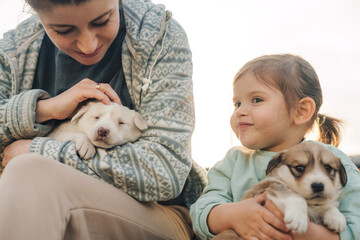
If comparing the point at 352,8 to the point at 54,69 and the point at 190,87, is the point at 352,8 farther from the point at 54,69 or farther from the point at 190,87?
the point at 54,69

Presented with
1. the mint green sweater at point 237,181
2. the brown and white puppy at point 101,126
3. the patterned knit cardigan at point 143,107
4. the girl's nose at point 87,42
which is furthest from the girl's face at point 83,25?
the mint green sweater at point 237,181

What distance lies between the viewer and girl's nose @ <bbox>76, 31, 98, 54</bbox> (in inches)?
54.6

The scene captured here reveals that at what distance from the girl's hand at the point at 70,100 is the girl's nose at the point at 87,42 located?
0.13 m

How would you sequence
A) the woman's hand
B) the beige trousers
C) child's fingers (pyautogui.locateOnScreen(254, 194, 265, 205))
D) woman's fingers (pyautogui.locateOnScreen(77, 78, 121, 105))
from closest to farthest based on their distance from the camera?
the beige trousers, child's fingers (pyautogui.locateOnScreen(254, 194, 265, 205)), the woman's hand, woman's fingers (pyautogui.locateOnScreen(77, 78, 121, 105))

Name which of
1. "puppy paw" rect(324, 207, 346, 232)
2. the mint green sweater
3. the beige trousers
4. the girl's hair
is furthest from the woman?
"puppy paw" rect(324, 207, 346, 232)

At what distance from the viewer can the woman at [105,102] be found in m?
1.03

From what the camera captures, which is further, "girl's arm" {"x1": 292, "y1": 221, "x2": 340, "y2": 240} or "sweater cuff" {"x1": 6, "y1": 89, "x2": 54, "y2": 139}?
"sweater cuff" {"x1": 6, "y1": 89, "x2": 54, "y2": 139}

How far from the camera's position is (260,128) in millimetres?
1392

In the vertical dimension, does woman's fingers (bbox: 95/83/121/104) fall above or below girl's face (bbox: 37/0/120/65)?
below

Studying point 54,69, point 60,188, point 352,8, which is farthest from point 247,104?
point 352,8

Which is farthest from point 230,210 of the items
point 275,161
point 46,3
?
point 46,3

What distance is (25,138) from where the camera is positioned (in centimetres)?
142

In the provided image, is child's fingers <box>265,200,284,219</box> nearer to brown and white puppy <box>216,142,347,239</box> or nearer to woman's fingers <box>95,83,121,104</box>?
brown and white puppy <box>216,142,347,239</box>

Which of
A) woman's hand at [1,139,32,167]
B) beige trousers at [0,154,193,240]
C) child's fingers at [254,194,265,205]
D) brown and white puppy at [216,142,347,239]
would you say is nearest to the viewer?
beige trousers at [0,154,193,240]
